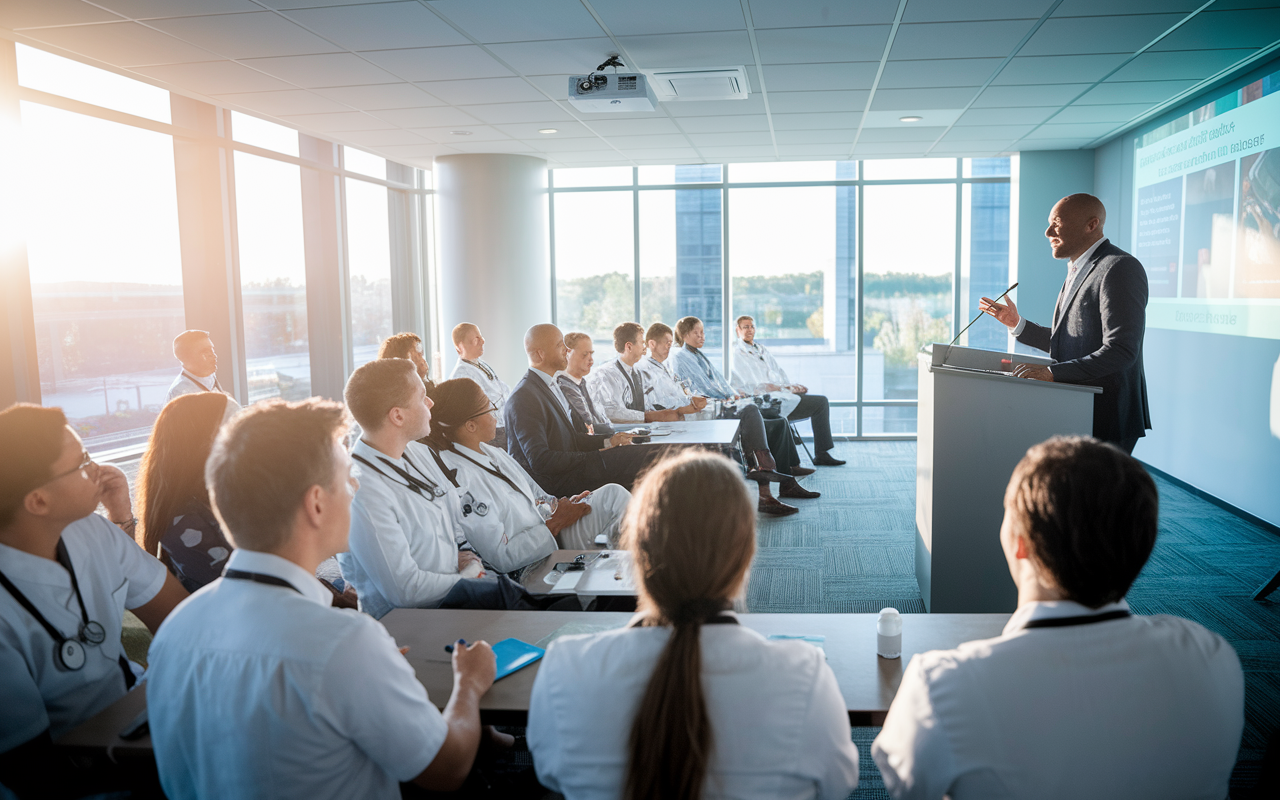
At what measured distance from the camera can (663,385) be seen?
6910mm

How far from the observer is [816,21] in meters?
3.98

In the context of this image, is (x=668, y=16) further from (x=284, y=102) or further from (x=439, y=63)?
(x=284, y=102)

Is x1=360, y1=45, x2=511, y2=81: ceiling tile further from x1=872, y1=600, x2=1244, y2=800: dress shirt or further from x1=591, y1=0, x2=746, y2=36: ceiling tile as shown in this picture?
x1=872, y1=600, x2=1244, y2=800: dress shirt

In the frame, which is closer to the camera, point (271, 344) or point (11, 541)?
point (11, 541)

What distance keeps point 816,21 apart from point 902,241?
5.06 meters

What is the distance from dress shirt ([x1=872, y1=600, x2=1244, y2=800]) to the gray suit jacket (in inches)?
86.2

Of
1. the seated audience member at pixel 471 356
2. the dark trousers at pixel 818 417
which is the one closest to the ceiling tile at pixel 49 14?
the seated audience member at pixel 471 356

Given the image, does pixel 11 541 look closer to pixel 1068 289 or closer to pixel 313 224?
pixel 1068 289

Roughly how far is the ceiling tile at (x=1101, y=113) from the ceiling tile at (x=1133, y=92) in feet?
0.39

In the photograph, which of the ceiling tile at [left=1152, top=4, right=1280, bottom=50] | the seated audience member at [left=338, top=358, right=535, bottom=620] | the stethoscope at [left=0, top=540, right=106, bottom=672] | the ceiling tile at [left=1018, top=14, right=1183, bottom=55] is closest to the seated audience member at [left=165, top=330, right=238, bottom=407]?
the seated audience member at [left=338, top=358, right=535, bottom=620]

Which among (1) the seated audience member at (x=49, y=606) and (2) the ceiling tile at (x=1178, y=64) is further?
(2) the ceiling tile at (x=1178, y=64)

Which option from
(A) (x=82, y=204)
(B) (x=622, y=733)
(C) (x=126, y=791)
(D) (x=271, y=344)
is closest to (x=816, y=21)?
(B) (x=622, y=733)

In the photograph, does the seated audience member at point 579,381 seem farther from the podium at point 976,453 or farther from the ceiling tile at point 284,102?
the ceiling tile at point 284,102

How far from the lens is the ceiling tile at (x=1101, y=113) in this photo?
584 centimetres
